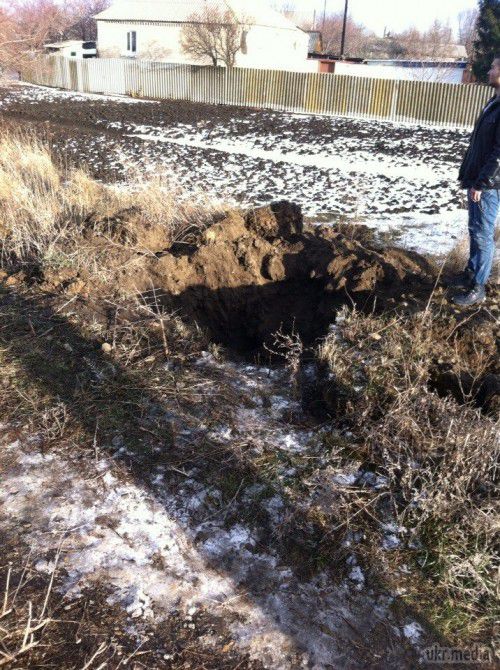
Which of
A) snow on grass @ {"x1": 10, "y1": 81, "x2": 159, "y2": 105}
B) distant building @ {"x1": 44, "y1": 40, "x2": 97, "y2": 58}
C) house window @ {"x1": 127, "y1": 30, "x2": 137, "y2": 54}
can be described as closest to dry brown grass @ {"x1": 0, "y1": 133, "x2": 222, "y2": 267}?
snow on grass @ {"x1": 10, "y1": 81, "x2": 159, "y2": 105}

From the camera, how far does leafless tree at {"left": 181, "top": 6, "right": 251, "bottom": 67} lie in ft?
97.9

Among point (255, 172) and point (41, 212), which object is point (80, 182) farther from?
point (255, 172)

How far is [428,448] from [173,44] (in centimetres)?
3577

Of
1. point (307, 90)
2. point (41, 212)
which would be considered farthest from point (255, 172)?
Result: point (307, 90)

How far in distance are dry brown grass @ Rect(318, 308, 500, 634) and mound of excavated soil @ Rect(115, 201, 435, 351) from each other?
85 cm

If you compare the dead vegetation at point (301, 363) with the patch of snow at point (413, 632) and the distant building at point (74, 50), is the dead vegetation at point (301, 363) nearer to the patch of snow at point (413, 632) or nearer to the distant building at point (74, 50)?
the patch of snow at point (413, 632)

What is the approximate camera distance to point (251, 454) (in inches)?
124

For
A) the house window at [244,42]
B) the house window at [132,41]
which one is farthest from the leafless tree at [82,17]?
the house window at [244,42]

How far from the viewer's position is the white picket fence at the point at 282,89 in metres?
20.0

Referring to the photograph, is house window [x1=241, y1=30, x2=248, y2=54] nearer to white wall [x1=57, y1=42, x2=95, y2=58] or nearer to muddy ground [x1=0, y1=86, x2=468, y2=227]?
muddy ground [x1=0, y1=86, x2=468, y2=227]

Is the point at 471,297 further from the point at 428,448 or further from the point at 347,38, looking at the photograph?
the point at 347,38

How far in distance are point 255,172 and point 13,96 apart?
17618mm

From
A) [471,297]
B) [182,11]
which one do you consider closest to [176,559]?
[471,297]

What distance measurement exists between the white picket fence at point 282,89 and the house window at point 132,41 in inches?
269
